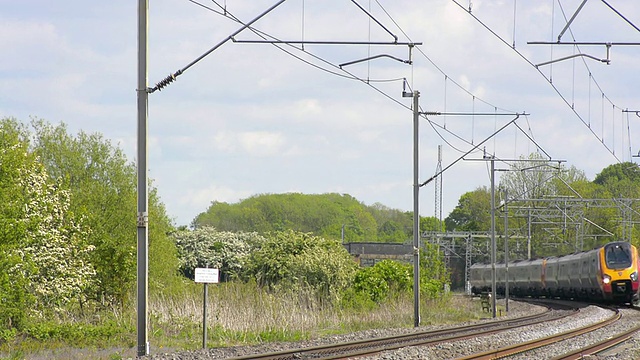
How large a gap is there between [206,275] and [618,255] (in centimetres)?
2844

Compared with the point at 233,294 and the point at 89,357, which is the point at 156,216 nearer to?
the point at 233,294

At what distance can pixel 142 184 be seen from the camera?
18.8m

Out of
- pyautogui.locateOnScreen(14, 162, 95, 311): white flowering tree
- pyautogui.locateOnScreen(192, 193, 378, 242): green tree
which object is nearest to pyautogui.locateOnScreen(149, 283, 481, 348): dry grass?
pyautogui.locateOnScreen(14, 162, 95, 311): white flowering tree

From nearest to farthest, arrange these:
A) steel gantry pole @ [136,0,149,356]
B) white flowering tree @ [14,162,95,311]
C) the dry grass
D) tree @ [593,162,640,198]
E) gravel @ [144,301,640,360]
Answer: gravel @ [144,301,640,360]
steel gantry pole @ [136,0,149,356]
the dry grass
white flowering tree @ [14,162,95,311]
tree @ [593,162,640,198]

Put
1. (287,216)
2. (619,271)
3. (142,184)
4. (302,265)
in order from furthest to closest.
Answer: (287,216), (619,271), (302,265), (142,184)

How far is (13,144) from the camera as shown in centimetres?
3122

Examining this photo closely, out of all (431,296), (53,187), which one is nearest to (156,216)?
(53,187)

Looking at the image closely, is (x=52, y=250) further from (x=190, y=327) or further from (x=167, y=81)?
(x=167, y=81)

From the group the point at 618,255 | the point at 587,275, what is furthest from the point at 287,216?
the point at 618,255

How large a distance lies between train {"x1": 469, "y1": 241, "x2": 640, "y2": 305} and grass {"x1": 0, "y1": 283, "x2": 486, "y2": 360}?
1538cm

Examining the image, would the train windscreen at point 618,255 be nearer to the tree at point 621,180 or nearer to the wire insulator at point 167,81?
the wire insulator at point 167,81

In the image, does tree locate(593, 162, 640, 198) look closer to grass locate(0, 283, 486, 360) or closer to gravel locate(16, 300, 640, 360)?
grass locate(0, 283, 486, 360)

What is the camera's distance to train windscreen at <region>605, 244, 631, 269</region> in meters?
43.2

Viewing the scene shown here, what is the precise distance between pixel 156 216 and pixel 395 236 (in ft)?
317
